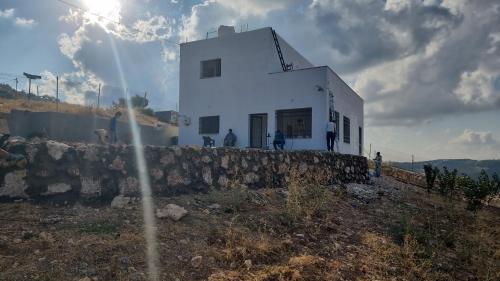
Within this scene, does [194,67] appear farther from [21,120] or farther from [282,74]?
[21,120]

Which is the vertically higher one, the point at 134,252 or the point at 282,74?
the point at 282,74

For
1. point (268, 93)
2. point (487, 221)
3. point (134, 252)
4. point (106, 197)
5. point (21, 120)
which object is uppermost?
point (268, 93)

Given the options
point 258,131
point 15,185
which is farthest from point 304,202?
point 258,131

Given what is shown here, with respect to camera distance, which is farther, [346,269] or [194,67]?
[194,67]

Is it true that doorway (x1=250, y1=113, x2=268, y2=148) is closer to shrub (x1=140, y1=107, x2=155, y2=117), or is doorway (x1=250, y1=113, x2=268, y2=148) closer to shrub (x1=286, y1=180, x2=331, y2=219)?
shrub (x1=286, y1=180, x2=331, y2=219)

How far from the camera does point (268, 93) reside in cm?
1748

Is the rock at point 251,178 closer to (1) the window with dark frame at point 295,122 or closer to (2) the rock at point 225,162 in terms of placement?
(2) the rock at point 225,162

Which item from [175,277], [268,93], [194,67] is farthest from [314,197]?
[194,67]

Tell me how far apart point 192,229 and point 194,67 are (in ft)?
50.8

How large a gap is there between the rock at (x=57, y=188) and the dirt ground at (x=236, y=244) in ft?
0.78

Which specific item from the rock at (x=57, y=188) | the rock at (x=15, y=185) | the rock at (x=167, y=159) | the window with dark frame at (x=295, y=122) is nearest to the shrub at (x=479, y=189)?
the window with dark frame at (x=295, y=122)

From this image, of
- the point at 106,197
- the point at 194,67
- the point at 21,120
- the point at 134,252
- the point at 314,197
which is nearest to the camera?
the point at 134,252

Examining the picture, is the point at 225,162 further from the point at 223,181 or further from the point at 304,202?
the point at 304,202

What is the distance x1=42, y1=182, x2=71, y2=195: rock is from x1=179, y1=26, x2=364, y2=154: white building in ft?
40.9
